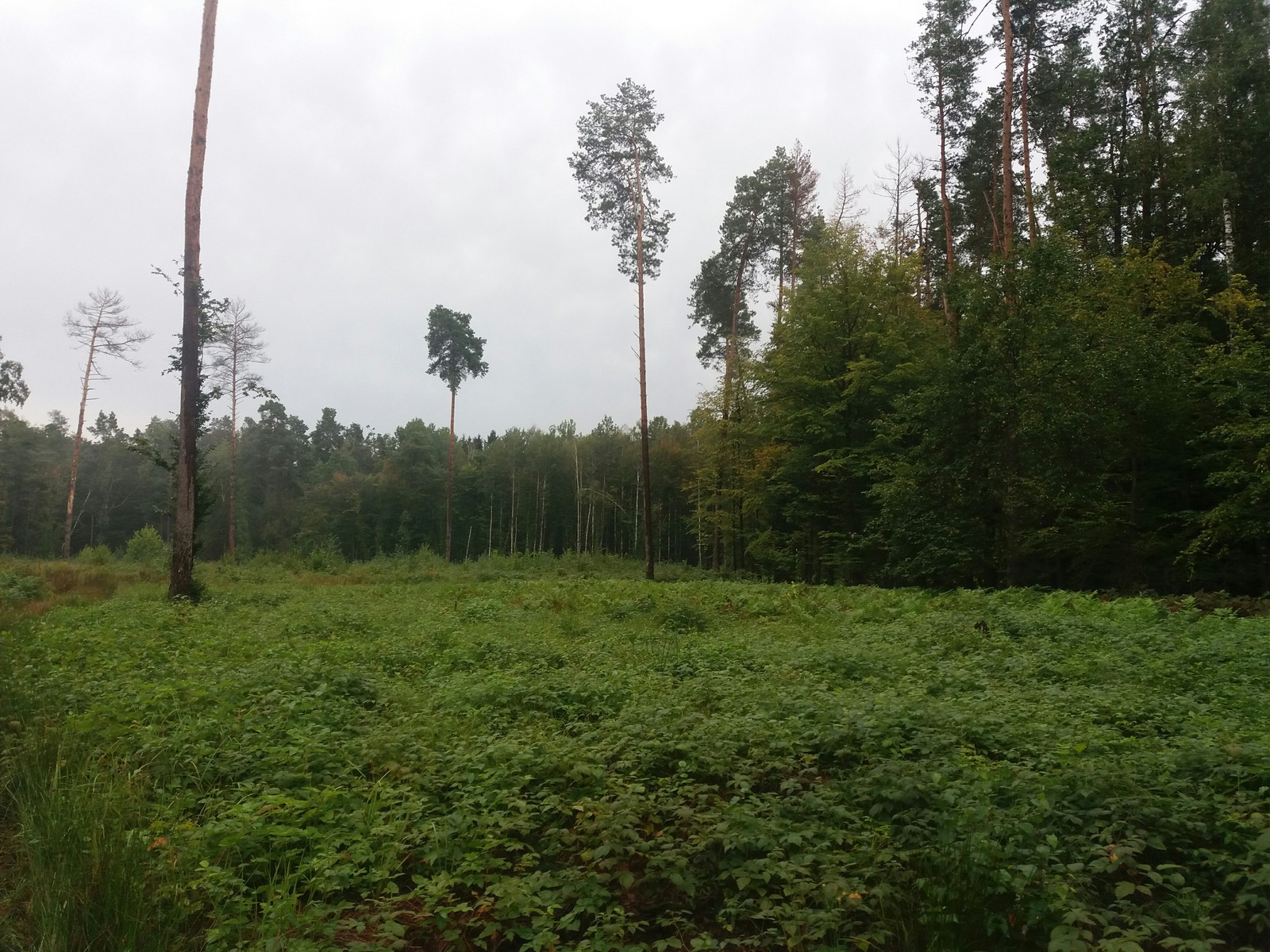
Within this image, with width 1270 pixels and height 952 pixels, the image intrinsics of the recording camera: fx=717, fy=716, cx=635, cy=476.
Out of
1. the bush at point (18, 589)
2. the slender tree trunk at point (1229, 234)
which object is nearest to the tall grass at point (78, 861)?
the bush at point (18, 589)

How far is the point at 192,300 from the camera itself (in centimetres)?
1461

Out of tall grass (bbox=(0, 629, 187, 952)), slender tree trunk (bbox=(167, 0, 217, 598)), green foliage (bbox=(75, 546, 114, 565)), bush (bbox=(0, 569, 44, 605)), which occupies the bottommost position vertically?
tall grass (bbox=(0, 629, 187, 952))

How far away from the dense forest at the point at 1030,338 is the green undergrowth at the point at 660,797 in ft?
33.3

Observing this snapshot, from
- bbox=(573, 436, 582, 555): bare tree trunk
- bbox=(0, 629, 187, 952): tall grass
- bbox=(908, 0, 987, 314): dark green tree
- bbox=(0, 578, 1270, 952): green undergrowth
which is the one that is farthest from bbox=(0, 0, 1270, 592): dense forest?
bbox=(573, 436, 582, 555): bare tree trunk

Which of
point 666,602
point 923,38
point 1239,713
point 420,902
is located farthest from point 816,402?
point 420,902

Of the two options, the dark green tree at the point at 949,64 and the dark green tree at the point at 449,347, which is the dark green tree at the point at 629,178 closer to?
the dark green tree at the point at 949,64

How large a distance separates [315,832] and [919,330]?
2470 cm

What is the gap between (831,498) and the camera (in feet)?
84.6

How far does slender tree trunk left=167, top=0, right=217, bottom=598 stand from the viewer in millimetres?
14688

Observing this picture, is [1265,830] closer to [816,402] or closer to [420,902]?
[420,902]

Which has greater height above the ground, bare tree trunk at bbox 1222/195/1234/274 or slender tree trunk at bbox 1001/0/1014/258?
slender tree trunk at bbox 1001/0/1014/258

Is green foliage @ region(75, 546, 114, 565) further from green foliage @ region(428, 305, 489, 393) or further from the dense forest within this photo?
green foliage @ region(428, 305, 489, 393)

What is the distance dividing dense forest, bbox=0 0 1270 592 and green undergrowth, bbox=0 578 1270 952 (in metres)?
10.2

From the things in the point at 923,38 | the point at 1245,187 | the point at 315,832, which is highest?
the point at 923,38
